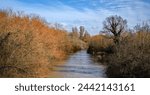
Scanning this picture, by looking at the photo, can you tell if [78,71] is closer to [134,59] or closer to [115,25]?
[134,59]

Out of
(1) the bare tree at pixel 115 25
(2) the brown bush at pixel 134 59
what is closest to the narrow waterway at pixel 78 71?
(2) the brown bush at pixel 134 59

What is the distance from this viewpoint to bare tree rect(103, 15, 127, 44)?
1268cm

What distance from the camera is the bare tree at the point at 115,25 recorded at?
12.7 m

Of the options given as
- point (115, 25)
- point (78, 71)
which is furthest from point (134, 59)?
point (115, 25)

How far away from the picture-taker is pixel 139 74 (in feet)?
23.6

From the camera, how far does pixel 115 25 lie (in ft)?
46.1

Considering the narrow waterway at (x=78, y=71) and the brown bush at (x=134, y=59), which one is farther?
the narrow waterway at (x=78, y=71)

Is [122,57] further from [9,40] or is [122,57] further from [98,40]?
[98,40]

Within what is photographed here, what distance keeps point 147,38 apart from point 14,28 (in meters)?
3.38

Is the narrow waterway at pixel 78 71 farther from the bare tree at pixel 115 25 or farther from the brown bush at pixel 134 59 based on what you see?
the bare tree at pixel 115 25

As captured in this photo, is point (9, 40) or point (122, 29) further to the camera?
point (122, 29)

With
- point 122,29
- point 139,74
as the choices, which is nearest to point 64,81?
point 139,74

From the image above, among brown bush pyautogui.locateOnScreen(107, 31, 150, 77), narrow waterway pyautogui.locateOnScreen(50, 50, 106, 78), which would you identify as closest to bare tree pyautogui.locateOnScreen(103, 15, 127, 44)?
narrow waterway pyautogui.locateOnScreen(50, 50, 106, 78)

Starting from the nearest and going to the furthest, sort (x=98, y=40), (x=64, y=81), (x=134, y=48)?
(x=64, y=81)
(x=134, y=48)
(x=98, y=40)
